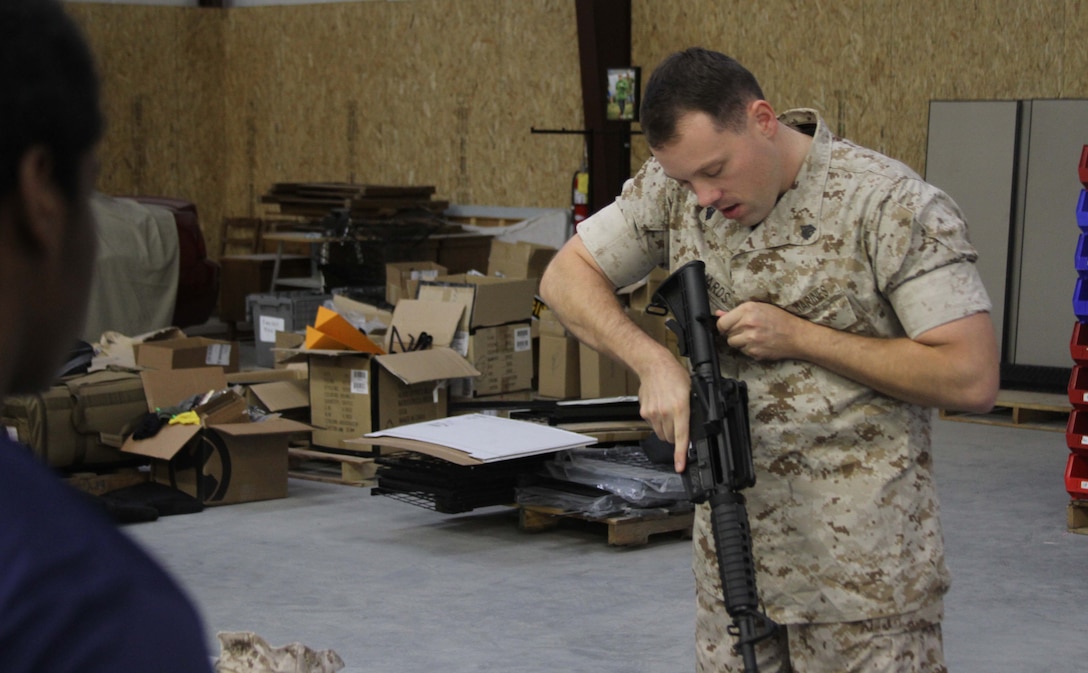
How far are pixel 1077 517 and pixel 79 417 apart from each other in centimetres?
432

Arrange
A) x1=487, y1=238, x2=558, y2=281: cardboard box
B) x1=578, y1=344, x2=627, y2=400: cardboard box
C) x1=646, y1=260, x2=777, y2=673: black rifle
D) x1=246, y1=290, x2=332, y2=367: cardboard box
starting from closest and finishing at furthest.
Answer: x1=646, y1=260, x2=777, y2=673: black rifle
x1=578, y1=344, x2=627, y2=400: cardboard box
x1=487, y1=238, x2=558, y2=281: cardboard box
x1=246, y1=290, x2=332, y2=367: cardboard box

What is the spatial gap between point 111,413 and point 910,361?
15.9 ft

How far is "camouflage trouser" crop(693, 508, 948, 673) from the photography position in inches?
78.4

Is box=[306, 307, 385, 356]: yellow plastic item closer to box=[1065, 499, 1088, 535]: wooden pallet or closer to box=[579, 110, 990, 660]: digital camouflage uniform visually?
box=[1065, 499, 1088, 535]: wooden pallet

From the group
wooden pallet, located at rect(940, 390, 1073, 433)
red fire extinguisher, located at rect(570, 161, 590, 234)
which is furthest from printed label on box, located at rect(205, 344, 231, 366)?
wooden pallet, located at rect(940, 390, 1073, 433)

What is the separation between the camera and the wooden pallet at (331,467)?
6.57 metres

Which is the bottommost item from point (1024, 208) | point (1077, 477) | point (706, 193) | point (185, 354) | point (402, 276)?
point (1077, 477)

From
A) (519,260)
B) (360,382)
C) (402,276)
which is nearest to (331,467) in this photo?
(360,382)

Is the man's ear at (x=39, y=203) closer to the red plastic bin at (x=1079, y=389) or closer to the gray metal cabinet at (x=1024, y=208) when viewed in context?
the red plastic bin at (x=1079, y=389)

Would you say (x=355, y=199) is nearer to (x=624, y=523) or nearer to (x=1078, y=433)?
(x=624, y=523)

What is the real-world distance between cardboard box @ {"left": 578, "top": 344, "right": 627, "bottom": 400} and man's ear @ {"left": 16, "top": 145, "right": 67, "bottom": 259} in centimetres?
708

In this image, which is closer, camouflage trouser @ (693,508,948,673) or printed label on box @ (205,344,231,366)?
camouflage trouser @ (693,508,948,673)

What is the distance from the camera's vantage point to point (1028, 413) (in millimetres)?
8070

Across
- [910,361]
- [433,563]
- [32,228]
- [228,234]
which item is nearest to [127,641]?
[32,228]
